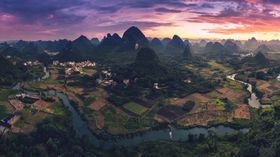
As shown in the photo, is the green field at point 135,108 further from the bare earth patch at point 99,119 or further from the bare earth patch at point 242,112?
the bare earth patch at point 242,112

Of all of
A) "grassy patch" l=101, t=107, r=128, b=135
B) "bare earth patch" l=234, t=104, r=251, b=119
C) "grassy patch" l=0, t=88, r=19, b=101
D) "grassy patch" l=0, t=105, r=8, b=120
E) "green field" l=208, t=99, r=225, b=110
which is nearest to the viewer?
"grassy patch" l=101, t=107, r=128, b=135

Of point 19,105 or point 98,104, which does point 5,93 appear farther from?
point 98,104

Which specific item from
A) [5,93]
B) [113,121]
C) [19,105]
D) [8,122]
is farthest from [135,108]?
[5,93]

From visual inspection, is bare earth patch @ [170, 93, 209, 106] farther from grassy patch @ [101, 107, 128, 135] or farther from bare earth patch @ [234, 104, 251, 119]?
grassy patch @ [101, 107, 128, 135]

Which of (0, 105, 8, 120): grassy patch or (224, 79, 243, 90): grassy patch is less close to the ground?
(0, 105, 8, 120): grassy patch

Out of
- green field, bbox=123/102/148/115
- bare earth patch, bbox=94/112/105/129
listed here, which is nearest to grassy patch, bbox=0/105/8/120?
bare earth patch, bbox=94/112/105/129

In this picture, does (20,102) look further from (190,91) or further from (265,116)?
(265,116)

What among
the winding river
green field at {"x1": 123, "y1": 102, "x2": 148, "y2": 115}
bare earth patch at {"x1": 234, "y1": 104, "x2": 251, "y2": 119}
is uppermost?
green field at {"x1": 123, "y1": 102, "x2": 148, "y2": 115}

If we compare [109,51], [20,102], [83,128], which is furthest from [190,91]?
[109,51]

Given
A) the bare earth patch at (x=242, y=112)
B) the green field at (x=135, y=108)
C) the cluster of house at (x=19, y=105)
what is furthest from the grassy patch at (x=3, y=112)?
the bare earth patch at (x=242, y=112)
